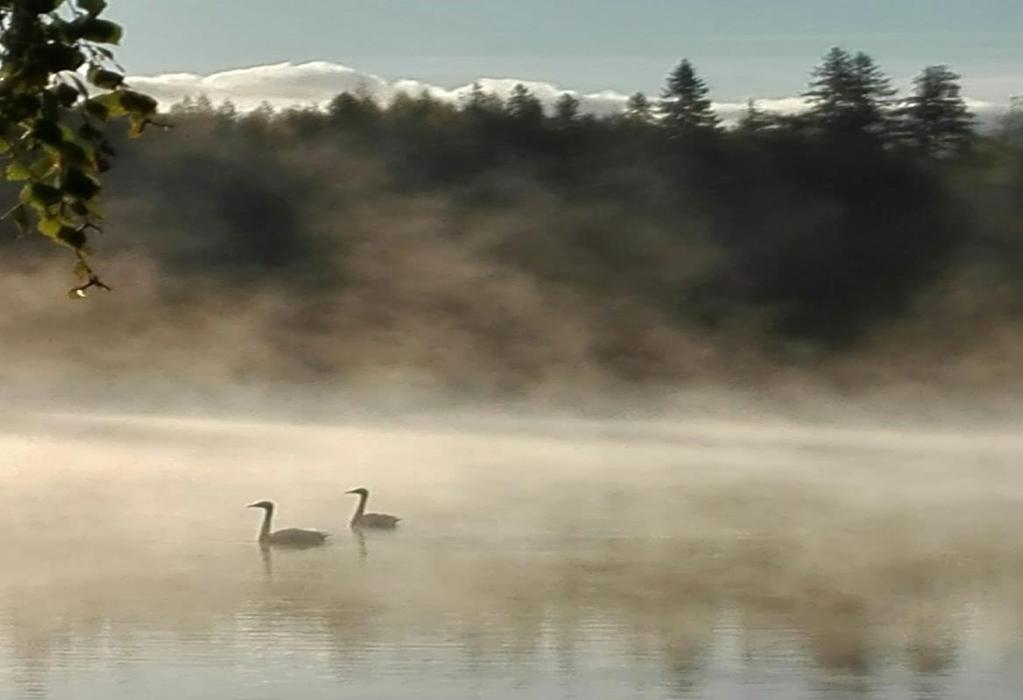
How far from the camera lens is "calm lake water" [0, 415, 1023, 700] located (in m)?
2.71

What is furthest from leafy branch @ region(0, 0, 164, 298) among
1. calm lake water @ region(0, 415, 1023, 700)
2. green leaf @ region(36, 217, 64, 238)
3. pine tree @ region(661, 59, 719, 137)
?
pine tree @ region(661, 59, 719, 137)

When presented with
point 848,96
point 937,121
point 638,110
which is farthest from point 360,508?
point 937,121

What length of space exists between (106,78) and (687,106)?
9.87 feet

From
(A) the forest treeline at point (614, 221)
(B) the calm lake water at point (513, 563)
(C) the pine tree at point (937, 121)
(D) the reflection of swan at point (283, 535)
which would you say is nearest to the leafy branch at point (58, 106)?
(B) the calm lake water at point (513, 563)

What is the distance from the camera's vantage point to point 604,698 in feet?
8.50

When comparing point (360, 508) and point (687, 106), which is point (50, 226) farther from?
point (687, 106)

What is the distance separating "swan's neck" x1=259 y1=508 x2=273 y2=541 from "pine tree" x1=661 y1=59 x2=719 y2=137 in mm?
1251

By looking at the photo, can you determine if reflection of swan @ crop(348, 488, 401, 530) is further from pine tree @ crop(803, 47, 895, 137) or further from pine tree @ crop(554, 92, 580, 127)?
pine tree @ crop(803, 47, 895, 137)

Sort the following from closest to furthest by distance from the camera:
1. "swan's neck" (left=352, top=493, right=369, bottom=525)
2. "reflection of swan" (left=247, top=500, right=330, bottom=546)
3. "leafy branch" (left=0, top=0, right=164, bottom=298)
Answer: "leafy branch" (left=0, top=0, right=164, bottom=298) < "reflection of swan" (left=247, top=500, right=330, bottom=546) < "swan's neck" (left=352, top=493, right=369, bottom=525)

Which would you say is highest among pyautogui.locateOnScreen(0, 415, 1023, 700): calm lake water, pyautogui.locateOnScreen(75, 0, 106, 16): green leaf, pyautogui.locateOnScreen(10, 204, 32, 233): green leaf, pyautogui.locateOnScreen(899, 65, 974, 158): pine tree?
pyautogui.locateOnScreen(899, 65, 974, 158): pine tree

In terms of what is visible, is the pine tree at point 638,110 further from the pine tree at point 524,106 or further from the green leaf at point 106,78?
the green leaf at point 106,78

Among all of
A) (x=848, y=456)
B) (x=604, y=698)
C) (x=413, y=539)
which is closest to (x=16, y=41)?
(x=604, y=698)

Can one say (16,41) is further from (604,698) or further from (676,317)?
(676,317)

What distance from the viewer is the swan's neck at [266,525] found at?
11.3 ft
